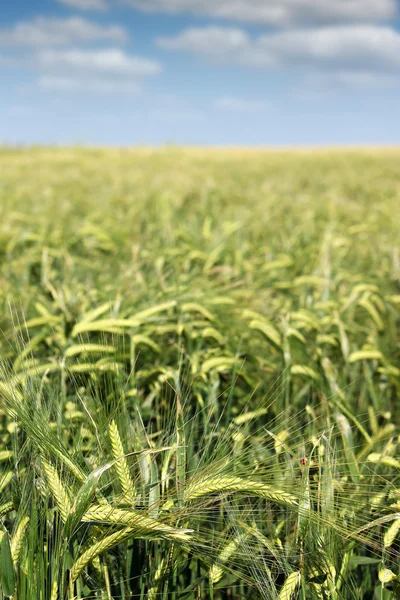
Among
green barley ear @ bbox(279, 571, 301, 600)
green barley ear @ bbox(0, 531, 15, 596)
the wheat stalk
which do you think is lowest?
green barley ear @ bbox(279, 571, 301, 600)

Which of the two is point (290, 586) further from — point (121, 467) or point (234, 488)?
point (121, 467)

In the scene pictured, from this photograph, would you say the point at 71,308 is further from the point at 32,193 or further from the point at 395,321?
the point at 32,193

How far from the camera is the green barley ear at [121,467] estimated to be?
1.04m

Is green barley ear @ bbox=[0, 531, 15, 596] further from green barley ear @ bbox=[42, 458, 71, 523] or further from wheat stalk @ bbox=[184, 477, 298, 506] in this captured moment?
wheat stalk @ bbox=[184, 477, 298, 506]

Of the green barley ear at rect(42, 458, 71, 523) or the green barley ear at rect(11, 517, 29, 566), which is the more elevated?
the green barley ear at rect(42, 458, 71, 523)

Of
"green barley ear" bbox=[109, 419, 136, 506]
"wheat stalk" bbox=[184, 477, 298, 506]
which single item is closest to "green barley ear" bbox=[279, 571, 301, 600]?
"wheat stalk" bbox=[184, 477, 298, 506]

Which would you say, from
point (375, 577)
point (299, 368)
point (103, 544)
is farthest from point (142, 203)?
point (103, 544)

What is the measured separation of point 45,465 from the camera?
1046mm

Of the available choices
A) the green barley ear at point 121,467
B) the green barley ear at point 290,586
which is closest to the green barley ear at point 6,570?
the green barley ear at point 121,467

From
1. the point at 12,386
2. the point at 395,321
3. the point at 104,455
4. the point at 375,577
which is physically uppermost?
the point at 12,386

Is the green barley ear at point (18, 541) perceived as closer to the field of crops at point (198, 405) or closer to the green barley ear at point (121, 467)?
the field of crops at point (198, 405)

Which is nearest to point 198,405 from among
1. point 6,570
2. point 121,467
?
point 121,467

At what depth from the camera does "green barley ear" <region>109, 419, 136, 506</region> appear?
1.04 meters

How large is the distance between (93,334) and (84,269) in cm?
121
